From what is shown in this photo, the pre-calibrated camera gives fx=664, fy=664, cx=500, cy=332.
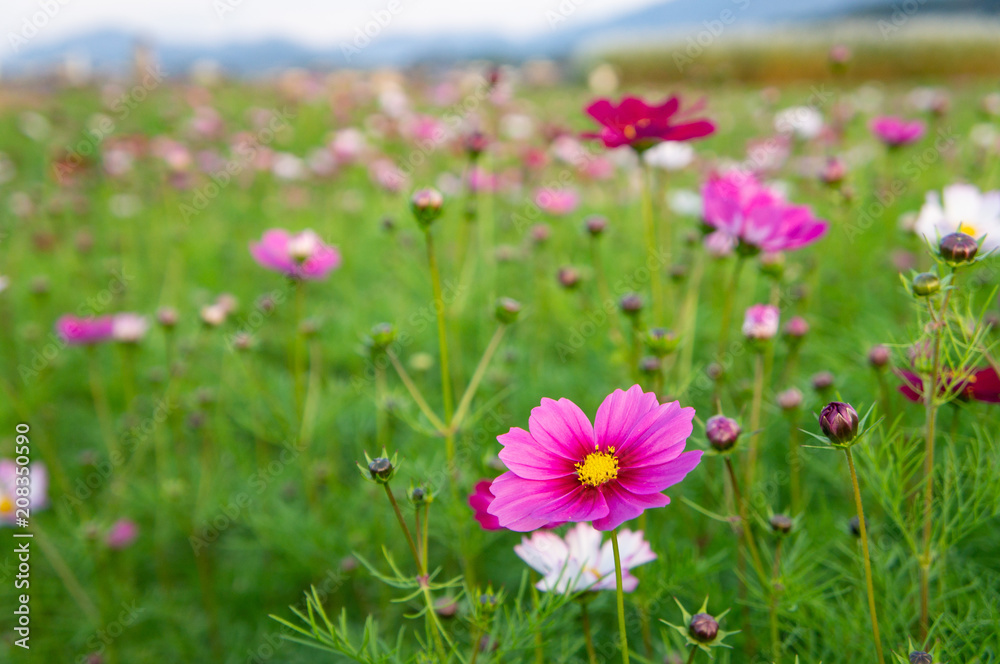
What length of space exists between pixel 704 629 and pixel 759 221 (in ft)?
1.52

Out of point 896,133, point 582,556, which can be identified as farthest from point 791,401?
point 896,133

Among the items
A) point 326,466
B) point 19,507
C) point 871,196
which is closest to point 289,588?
point 326,466

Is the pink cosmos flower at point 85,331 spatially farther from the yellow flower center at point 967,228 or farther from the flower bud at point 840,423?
the yellow flower center at point 967,228

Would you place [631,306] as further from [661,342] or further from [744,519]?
[744,519]

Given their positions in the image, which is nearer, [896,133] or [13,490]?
[13,490]

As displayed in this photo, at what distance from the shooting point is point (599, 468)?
20.3 inches

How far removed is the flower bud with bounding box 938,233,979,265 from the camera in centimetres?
50

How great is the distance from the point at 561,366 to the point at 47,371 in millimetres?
1318

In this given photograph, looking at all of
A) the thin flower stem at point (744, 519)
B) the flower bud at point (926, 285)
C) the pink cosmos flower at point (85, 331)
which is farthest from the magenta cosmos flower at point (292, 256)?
the flower bud at point (926, 285)

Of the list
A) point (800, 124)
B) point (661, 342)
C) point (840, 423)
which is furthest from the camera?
point (800, 124)

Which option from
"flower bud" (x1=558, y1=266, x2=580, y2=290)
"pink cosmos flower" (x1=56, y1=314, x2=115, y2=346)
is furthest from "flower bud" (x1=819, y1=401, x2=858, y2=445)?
"pink cosmos flower" (x1=56, y1=314, x2=115, y2=346)

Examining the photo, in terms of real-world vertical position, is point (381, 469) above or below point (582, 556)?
above

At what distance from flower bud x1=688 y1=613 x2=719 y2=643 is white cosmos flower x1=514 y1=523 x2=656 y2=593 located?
7 centimetres

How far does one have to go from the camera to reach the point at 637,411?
509 millimetres
